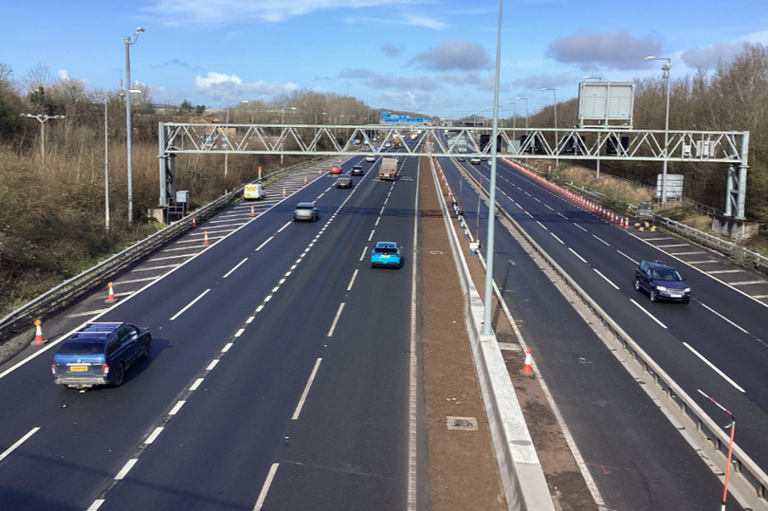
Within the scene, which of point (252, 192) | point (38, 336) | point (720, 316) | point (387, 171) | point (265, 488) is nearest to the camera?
point (265, 488)

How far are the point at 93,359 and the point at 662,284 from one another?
21.6m

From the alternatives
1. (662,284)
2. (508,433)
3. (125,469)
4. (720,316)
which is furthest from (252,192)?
(508,433)

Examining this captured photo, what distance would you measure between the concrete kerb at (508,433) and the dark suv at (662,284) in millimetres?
9651

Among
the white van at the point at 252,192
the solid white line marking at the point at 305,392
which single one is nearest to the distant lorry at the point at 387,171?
the white van at the point at 252,192

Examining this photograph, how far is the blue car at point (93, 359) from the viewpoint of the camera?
50.7 feet

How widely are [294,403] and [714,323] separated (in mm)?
16669

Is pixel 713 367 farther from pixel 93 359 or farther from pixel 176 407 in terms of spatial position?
pixel 93 359

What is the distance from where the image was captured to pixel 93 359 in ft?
50.9

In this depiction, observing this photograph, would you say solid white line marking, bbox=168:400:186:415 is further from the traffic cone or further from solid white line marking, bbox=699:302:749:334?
solid white line marking, bbox=699:302:749:334

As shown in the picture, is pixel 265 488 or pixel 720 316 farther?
pixel 720 316

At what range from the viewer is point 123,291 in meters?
26.4

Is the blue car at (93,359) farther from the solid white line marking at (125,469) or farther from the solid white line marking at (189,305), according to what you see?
the solid white line marking at (189,305)

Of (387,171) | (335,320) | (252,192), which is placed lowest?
(335,320)

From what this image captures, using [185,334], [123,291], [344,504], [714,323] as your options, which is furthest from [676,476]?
[123,291]
